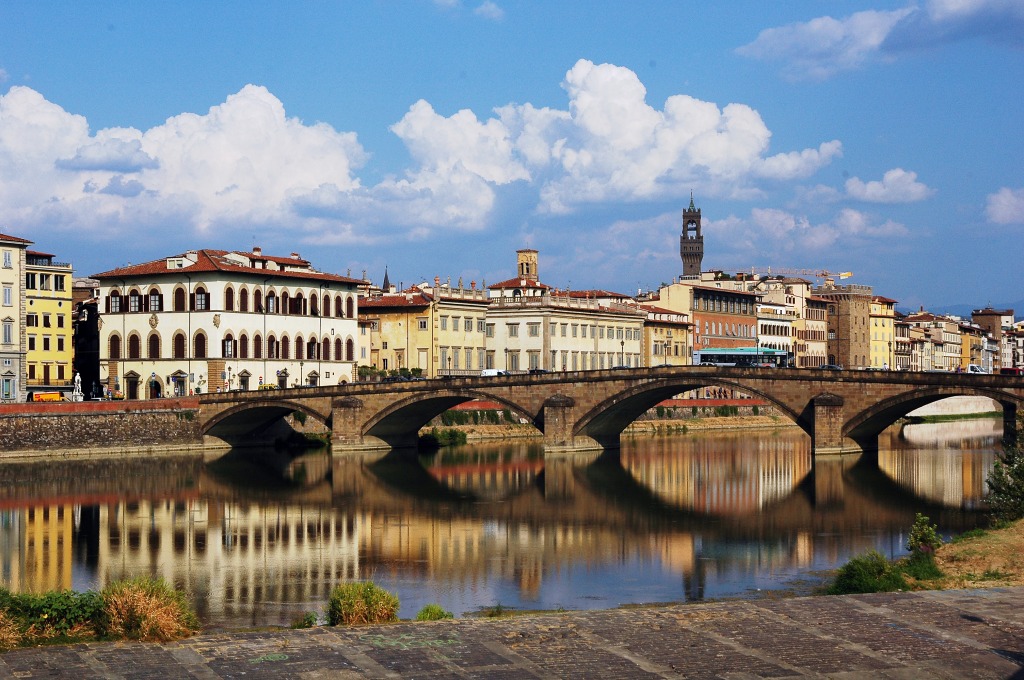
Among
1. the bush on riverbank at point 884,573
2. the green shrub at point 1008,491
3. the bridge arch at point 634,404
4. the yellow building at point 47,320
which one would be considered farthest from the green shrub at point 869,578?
the yellow building at point 47,320

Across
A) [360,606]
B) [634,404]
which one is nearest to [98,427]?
[634,404]

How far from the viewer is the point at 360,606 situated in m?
26.9

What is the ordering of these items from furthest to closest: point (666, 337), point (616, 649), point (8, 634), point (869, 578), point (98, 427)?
point (666, 337) < point (98, 427) < point (869, 578) < point (616, 649) < point (8, 634)

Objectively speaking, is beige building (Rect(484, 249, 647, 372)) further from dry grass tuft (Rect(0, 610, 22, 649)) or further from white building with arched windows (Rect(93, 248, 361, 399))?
dry grass tuft (Rect(0, 610, 22, 649))

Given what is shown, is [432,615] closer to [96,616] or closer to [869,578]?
[96,616]

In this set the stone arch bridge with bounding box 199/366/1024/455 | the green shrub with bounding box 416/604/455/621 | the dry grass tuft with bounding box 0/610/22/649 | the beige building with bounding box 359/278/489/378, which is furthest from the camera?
the beige building with bounding box 359/278/489/378

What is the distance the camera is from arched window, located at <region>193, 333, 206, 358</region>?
91.8 metres

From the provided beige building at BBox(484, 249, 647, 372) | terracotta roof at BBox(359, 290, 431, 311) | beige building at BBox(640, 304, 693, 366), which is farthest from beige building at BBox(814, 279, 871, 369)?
terracotta roof at BBox(359, 290, 431, 311)

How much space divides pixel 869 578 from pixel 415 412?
193 feet

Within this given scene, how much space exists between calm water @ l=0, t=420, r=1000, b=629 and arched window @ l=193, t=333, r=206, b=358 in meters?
10.3

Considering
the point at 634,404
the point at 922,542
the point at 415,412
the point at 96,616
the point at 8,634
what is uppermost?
the point at 634,404

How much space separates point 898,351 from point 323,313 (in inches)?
3830

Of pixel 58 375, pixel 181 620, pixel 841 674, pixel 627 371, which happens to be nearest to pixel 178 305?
pixel 58 375

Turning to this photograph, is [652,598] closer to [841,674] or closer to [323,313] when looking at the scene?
[841,674]
